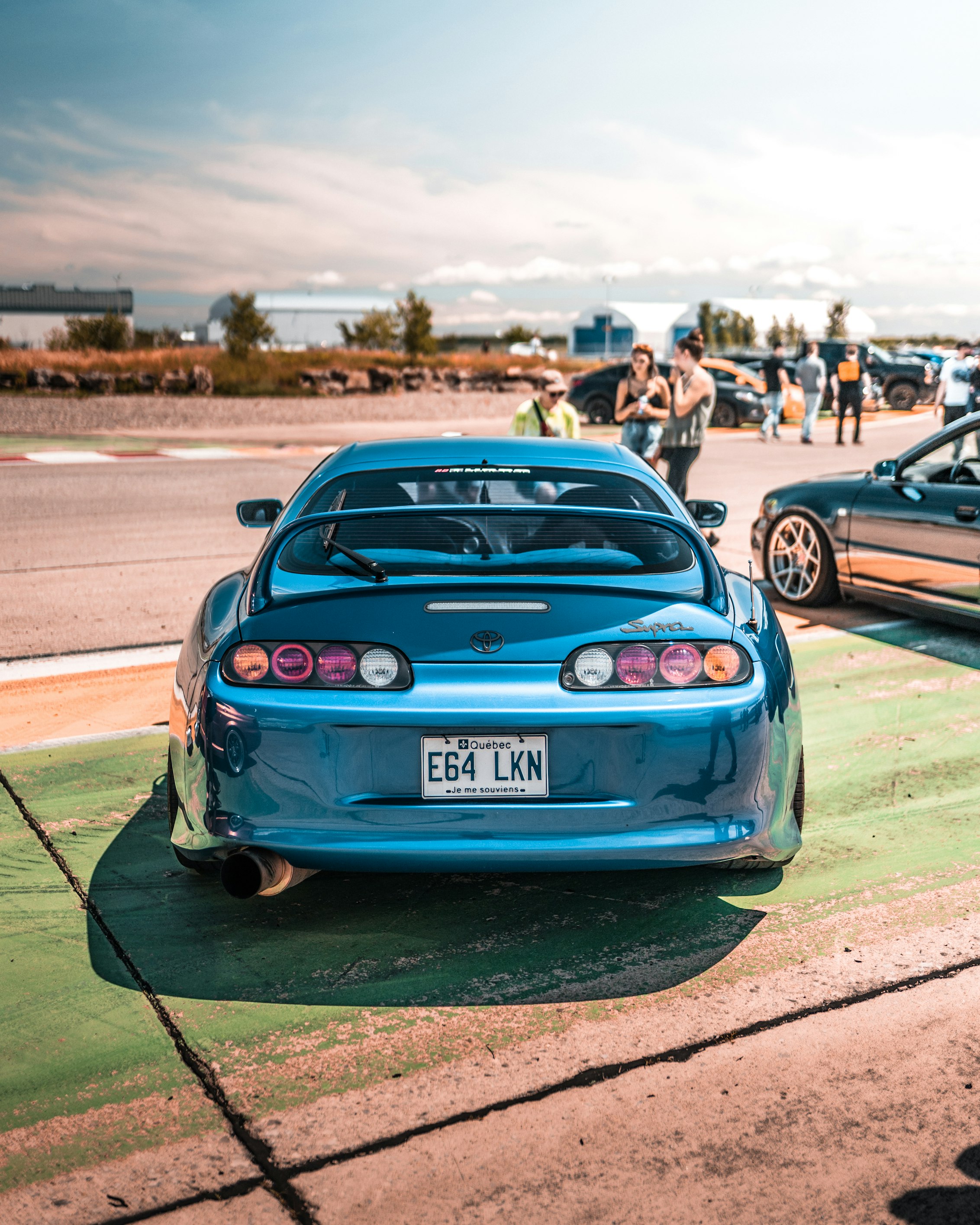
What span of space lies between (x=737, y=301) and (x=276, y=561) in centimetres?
11497

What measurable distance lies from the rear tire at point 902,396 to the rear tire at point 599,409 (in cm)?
1165

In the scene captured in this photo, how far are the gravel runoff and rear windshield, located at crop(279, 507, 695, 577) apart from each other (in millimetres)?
21218

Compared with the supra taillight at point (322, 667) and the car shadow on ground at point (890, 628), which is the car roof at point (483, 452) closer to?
the supra taillight at point (322, 667)

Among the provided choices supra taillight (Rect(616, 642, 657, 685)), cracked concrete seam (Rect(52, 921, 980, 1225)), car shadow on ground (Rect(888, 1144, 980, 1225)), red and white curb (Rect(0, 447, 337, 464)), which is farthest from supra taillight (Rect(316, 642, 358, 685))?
red and white curb (Rect(0, 447, 337, 464))

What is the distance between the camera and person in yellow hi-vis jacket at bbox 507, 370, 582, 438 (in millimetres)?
9164

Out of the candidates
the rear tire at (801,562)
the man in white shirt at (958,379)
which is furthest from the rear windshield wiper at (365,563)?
the man in white shirt at (958,379)

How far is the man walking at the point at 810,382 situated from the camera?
22547mm

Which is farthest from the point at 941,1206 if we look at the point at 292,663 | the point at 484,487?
the point at 484,487

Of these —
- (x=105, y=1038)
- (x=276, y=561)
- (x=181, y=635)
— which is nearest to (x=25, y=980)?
(x=105, y=1038)

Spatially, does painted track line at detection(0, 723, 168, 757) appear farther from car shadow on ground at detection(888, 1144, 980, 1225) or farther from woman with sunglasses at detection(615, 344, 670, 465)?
woman with sunglasses at detection(615, 344, 670, 465)

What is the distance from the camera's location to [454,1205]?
2.43 m

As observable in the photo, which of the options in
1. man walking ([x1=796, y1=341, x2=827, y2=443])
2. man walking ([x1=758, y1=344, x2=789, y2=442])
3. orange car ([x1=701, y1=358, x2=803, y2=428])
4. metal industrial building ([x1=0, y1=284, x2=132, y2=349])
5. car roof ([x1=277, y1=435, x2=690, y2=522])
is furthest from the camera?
metal industrial building ([x1=0, y1=284, x2=132, y2=349])

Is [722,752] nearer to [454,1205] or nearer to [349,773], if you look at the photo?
[349,773]

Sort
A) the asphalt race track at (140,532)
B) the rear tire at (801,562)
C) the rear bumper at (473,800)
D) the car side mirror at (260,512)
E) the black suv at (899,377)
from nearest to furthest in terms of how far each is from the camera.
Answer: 1. the rear bumper at (473,800)
2. the car side mirror at (260,512)
3. the asphalt race track at (140,532)
4. the rear tire at (801,562)
5. the black suv at (899,377)
